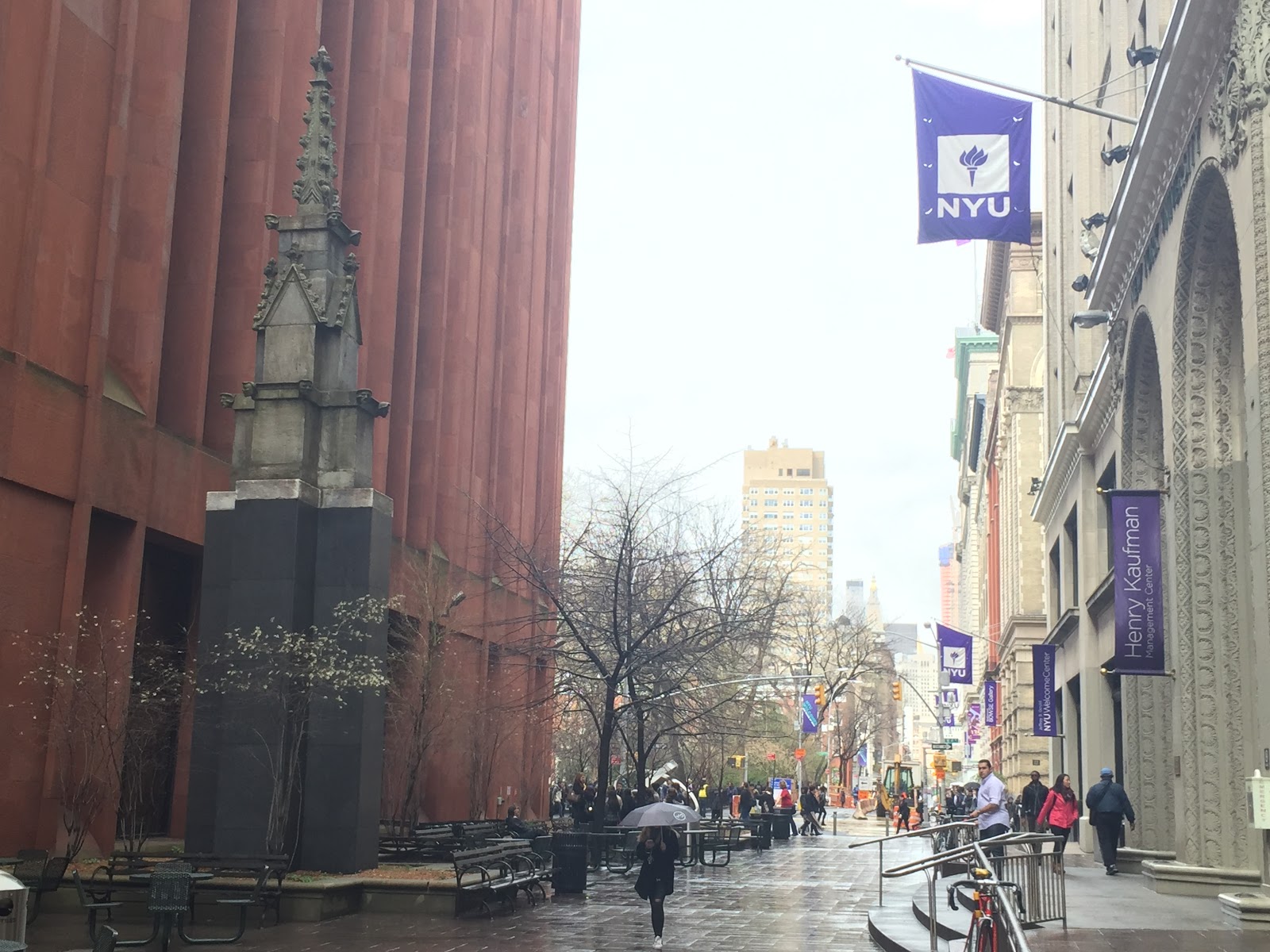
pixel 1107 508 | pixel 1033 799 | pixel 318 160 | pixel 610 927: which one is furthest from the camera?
pixel 1107 508

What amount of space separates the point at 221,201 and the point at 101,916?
18.0 meters

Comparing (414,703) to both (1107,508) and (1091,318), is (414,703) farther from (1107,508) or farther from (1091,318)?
(1091,318)

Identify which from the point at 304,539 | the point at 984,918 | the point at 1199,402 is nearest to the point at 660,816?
the point at 984,918

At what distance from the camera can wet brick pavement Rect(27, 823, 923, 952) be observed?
16.1 metres

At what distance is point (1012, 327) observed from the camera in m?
76.1

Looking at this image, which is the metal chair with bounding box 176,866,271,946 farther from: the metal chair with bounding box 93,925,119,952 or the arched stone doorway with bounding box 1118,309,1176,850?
the arched stone doorway with bounding box 1118,309,1176,850

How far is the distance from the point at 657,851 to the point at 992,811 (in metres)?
7.20

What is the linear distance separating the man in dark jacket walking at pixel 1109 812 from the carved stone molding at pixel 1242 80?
1177 centimetres

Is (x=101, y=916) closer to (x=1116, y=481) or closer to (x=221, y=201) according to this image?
(x=221, y=201)

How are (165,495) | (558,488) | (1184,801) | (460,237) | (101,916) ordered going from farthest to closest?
(558,488) < (460,237) < (165,495) < (1184,801) < (101,916)

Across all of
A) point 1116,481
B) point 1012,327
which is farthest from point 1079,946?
point 1012,327

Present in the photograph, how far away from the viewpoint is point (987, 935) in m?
11.2

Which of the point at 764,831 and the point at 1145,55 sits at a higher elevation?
the point at 1145,55

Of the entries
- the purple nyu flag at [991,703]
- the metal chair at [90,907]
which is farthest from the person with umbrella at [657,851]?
the purple nyu flag at [991,703]
